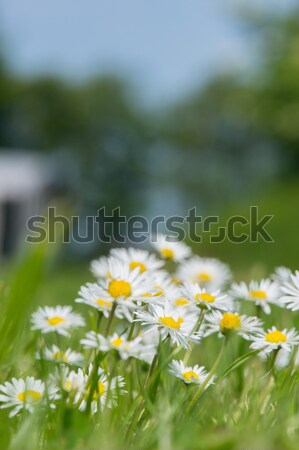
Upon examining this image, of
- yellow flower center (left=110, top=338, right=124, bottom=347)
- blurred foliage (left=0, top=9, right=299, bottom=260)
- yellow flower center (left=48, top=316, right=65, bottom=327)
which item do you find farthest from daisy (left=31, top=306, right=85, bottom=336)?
blurred foliage (left=0, top=9, right=299, bottom=260)

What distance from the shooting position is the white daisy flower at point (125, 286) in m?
0.94

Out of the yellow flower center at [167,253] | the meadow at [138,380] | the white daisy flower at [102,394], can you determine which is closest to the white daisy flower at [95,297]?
the meadow at [138,380]

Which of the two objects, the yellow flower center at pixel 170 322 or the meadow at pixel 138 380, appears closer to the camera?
the meadow at pixel 138 380

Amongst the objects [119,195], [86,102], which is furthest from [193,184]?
[86,102]

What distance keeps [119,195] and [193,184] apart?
5260 mm

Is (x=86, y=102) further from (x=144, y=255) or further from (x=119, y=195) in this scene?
(x=144, y=255)

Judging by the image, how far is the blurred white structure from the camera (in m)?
18.5

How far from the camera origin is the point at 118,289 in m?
0.95

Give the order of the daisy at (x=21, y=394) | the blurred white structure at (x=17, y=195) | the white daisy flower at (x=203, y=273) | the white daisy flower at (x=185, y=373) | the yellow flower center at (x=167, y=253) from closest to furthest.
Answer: the daisy at (x=21, y=394) < the white daisy flower at (x=185, y=373) < the yellow flower center at (x=167, y=253) < the white daisy flower at (x=203, y=273) < the blurred white structure at (x=17, y=195)

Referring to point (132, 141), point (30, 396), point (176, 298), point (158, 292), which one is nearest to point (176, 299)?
point (176, 298)

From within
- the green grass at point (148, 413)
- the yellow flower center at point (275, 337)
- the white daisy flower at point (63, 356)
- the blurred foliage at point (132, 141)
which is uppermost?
the blurred foliage at point (132, 141)

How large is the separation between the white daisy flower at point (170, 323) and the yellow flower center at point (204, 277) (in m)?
0.57

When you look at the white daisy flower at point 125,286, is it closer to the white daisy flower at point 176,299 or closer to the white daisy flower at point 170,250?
the white daisy flower at point 176,299

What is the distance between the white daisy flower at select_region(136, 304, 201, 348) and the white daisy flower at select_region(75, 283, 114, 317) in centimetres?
6
